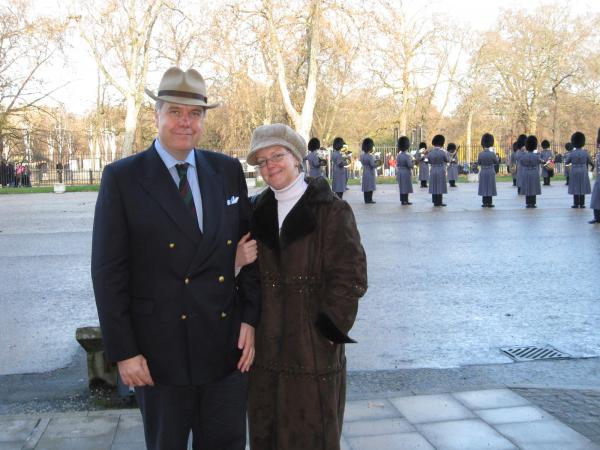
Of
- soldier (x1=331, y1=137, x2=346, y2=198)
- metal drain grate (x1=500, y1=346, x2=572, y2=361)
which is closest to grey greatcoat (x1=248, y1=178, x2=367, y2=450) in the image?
metal drain grate (x1=500, y1=346, x2=572, y2=361)

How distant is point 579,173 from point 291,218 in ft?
55.3

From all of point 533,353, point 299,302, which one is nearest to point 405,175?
point 533,353

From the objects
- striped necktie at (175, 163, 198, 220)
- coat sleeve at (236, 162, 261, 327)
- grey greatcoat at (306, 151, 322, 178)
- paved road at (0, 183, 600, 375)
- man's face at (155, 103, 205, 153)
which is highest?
grey greatcoat at (306, 151, 322, 178)

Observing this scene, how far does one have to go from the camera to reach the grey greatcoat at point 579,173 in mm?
18141

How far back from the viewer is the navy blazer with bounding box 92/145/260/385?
9.15ft

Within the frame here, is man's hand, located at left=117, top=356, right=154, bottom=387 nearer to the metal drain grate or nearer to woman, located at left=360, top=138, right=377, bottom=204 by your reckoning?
the metal drain grate

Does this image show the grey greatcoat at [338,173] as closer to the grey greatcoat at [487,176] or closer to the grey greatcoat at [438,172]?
the grey greatcoat at [438,172]

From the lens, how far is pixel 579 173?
18.3 m

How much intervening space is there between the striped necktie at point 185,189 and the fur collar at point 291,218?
0.32 metres

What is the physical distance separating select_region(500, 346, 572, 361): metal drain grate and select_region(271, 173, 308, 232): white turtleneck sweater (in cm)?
336

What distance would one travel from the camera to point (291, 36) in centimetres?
3180

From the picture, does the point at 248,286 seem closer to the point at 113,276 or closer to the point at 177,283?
the point at 177,283

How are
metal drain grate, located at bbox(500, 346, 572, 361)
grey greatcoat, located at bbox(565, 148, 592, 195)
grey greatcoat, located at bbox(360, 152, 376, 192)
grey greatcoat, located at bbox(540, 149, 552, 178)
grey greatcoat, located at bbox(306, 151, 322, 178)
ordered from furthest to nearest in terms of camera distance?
grey greatcoat, located at bbox(540, 149, 552, 178), grey greatcoat, located at bbox(306, 151, 322, 178), grey greatcoat, located at bbox(360, 152, 376, 192), grey greatcoat, located at bbox(565, 148, 592, 195), metal drain grate, located at bbox(500, 346, 572, 361)

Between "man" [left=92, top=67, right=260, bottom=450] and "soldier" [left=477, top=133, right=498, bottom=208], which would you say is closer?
"man" [left=92, top=67, right=260, bottom=450]
